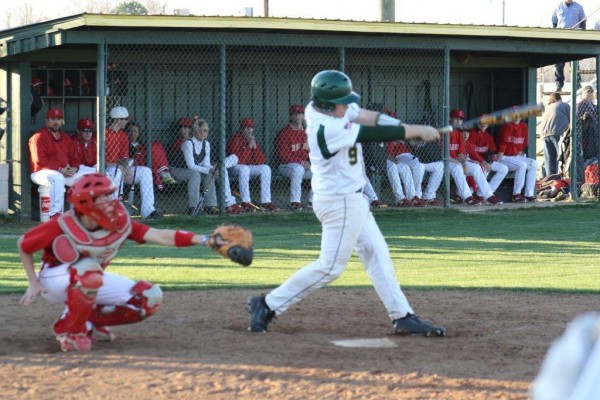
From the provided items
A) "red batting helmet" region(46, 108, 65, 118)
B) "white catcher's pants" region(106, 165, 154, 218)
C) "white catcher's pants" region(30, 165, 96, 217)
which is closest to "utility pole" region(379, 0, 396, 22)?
"white catcher's pants" region(106, 165, 154, 218)

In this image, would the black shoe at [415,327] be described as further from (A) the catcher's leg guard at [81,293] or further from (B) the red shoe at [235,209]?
(B) the red shoe at [235,209]

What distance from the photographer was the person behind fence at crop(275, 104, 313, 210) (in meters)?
15.5

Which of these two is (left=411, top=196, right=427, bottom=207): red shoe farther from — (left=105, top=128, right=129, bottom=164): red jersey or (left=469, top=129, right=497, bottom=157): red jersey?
(left=105, top=128, right=129, bottom=164): red jersey

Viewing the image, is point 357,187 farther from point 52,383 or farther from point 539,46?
point 539,46

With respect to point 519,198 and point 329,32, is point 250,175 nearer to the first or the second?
point 329,32

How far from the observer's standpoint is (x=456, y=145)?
17.0 meters

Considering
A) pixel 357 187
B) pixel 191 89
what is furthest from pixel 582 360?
pixel 191 89

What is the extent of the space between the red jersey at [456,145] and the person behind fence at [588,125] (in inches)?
113

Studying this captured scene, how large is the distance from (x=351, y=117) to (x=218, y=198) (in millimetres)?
9053

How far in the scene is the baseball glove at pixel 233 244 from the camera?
17.9 ft

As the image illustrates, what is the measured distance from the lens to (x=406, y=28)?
1559 cm

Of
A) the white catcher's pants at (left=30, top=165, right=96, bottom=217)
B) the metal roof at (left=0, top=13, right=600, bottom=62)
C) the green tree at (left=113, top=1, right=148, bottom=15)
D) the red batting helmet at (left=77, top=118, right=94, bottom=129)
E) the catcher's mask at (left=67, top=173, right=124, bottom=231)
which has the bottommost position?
the white catcher's pants at (left=30, top=165, right=96, bottom=217)

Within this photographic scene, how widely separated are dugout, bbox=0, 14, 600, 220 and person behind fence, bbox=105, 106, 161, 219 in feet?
1.23

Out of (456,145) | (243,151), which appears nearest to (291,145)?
(243,151)
